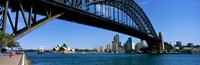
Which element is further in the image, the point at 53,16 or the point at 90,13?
the point at 90,13

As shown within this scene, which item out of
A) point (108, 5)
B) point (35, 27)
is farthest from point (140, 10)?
point (35, 27)

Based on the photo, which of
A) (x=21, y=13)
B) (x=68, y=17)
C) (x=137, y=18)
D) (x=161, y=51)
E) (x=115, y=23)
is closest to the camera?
(x=21, y=13)

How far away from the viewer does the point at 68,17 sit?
42.9 m

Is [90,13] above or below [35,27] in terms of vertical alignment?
above

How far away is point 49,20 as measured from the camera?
109 ft

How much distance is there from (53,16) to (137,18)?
5769cm

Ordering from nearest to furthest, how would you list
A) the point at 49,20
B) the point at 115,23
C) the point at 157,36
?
the point at 49,20, the point at 115,23, the point at 157,36

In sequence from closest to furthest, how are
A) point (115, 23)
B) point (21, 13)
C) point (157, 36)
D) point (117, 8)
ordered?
point (21, 13) → point (115, 23) → point (117, 8) → point (157, 36)

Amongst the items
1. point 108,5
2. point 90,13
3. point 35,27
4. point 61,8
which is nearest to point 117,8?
point 108,5

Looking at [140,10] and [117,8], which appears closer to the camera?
[117,8]

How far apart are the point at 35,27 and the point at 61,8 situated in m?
6.26

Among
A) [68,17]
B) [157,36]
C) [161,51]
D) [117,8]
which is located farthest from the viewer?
[161,51]

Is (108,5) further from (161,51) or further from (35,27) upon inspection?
(161,51)

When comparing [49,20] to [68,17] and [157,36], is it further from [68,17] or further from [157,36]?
[157,36]
